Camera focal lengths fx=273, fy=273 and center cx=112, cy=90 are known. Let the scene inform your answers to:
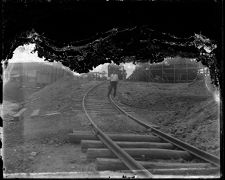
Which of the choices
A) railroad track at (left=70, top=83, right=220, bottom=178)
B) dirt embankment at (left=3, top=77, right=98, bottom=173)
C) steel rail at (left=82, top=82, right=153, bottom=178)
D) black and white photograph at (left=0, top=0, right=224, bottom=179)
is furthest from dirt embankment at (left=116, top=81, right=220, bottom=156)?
dirt embankment at (left=3, top=77, right=98, bottom=173)

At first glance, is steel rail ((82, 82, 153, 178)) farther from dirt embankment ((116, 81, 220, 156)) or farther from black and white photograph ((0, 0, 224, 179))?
dirt embankment ((116, 81, 220, 156))

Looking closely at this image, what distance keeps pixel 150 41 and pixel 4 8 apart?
1.05m

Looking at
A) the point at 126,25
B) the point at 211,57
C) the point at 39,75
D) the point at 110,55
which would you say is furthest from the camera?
the point at 39,75

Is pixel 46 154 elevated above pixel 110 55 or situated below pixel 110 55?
below

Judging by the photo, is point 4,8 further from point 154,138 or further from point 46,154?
point 154,138

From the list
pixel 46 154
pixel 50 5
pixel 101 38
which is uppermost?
pixel 50 5

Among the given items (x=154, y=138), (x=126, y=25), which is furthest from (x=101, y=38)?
(x=154, y=138)

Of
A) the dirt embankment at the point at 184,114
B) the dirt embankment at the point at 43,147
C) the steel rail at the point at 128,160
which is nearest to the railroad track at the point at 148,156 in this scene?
the steel rail at the point at 128,160

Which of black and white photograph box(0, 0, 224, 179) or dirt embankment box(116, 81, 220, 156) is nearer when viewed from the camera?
black and white photograph box(0, 0, 224, 179)

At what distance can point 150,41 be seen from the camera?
2088 mm

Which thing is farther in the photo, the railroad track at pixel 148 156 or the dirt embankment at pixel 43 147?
the dirt embankment at pixel 43 147

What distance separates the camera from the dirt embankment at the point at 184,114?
7158 mm

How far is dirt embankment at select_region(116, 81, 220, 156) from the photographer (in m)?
7.16

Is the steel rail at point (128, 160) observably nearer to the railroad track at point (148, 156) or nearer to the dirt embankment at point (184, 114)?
the railroad track at point (148, 156)
